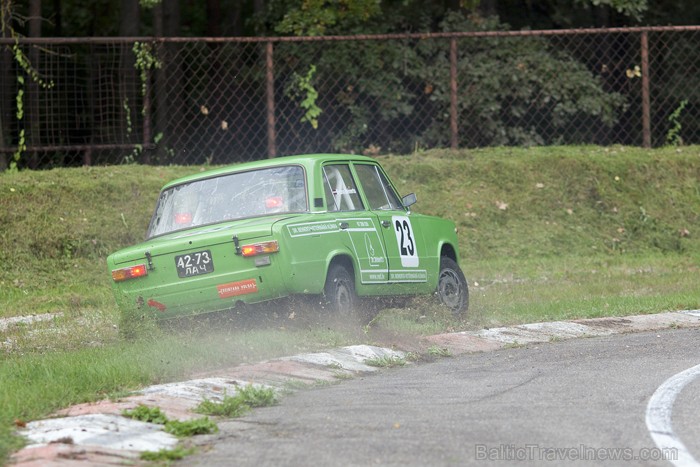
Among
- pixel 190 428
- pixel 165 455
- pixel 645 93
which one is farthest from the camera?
pixel 645 93

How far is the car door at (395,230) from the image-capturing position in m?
11.8

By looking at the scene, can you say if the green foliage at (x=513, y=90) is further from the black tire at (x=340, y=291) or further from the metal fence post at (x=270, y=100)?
the black tire at (x=340, y=291)

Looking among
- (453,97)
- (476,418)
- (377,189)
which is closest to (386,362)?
(476,418)

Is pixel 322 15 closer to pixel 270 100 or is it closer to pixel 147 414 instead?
pixel 270 100

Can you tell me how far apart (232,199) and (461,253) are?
7.29m

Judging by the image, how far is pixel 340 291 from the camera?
10.7 m

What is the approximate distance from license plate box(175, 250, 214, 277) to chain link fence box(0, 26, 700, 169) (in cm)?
935

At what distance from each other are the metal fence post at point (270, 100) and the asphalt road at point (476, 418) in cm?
→ 1026

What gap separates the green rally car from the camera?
10.1 metres

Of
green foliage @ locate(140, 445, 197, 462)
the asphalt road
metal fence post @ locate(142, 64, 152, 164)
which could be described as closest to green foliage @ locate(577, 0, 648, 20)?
metal fence post @ locate(142, 64, 152, 164)

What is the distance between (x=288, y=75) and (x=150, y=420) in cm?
1487

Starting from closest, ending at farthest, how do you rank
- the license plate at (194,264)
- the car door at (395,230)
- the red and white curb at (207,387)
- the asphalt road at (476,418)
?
the asphalt road at (476,418) → the red and white curb at (207,387) → the license plate at (194,264) → the car door at (395,230)

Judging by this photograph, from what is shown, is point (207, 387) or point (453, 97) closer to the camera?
point (207, 387)

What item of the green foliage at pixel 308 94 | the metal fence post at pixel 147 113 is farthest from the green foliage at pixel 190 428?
the green foliage at pixel 308 94
